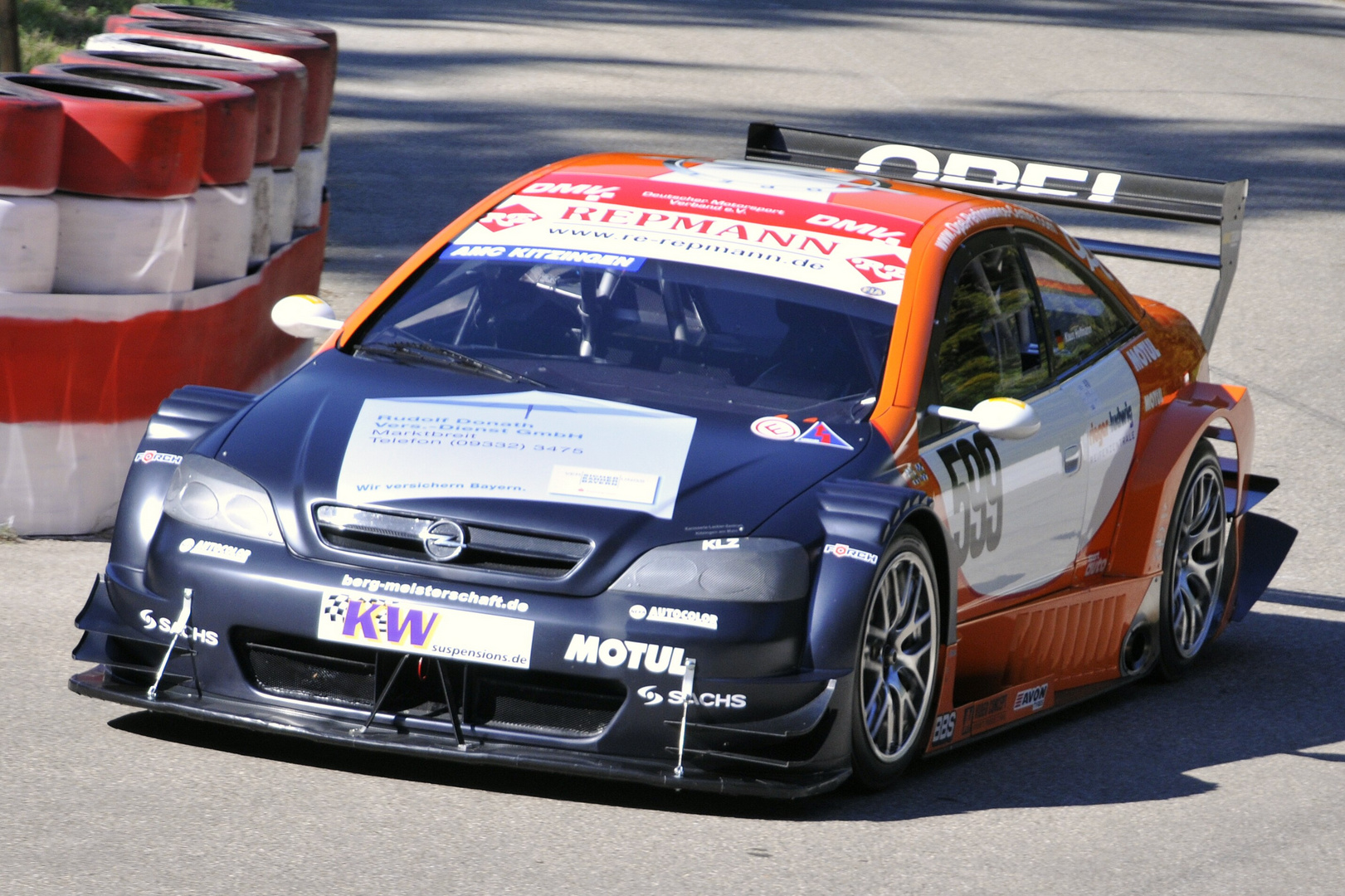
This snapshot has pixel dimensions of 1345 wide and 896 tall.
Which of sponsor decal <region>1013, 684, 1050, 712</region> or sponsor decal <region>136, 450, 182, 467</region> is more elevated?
sponsor decal <region>136, 450, 182, 467</region>

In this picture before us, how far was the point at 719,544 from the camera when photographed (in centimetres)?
445

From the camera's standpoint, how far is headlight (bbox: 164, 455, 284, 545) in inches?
179

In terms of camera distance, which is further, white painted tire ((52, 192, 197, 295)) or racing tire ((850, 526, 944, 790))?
white painted tire ((52, 192, 197, 295))

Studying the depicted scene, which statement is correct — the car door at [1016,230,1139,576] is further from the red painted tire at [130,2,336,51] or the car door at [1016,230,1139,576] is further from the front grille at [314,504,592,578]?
the red painted tire at [130,2,336,51]

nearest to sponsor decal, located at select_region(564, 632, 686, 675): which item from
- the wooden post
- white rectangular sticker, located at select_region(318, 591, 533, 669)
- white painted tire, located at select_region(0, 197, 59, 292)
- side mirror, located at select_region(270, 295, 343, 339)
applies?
white rectangular sticker, located at select_region(318, 591, 533, 669)

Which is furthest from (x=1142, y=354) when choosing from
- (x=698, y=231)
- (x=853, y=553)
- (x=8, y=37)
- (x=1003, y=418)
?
(x=8, y=37)

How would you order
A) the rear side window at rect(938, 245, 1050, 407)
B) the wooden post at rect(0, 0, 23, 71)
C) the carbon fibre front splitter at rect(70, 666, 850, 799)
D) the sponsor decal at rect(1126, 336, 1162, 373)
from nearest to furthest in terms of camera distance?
the carbon fibre front splitter at rect(70, 666, 850, 799) → the rear side window at rect(938, 245, 1050, 407) → the sponsor decal at rect(1126, 336, 1162, 373) → the wooden post at rect(0, 0, 23, 71)

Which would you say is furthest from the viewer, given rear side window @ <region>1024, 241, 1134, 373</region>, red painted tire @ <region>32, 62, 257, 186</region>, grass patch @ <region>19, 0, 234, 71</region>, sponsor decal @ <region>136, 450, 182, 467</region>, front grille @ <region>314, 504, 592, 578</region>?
grass patch @ <region>19, 0, 234, 71</region>

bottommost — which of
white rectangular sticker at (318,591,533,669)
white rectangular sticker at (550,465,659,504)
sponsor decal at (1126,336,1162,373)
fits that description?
white rectangular sticker at (318,591,533,669)

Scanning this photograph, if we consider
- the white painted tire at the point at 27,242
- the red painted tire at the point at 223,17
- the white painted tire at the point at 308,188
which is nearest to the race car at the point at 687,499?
the white painted tire at the point at 27,242

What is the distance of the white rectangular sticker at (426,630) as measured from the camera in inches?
171

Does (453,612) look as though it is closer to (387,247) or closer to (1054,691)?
(1054,691)

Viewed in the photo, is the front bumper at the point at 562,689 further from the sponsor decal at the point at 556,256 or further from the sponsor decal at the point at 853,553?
the sponsor decal at the point at 556,256

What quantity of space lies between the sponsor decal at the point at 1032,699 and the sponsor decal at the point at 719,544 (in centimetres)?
132
